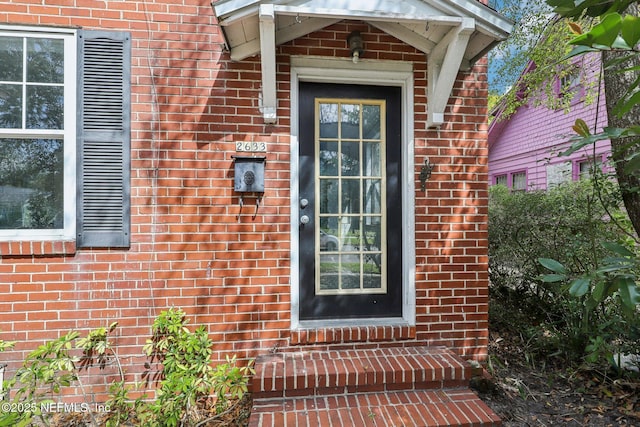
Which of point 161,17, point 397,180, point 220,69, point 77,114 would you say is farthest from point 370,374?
point 161,17

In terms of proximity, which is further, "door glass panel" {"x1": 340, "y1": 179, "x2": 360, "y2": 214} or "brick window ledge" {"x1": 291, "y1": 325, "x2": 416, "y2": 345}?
"door glass panel" {"x1": 340, "y1": 179, "x2": 360, "y2": 214}

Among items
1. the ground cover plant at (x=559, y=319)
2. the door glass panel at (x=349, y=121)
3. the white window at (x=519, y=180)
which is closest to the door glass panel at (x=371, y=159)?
the door glass panel at (x=349, y=121)

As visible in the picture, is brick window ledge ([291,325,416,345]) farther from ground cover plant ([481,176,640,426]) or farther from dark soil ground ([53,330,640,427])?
ground cover plant ([481,176,640,426])

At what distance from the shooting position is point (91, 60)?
256cm

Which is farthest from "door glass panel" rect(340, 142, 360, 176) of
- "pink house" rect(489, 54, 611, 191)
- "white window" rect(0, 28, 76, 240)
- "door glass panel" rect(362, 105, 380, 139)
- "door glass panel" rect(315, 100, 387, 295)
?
"pink house" rect(489, 54, 611, 191)

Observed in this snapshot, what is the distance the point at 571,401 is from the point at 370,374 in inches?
64.1

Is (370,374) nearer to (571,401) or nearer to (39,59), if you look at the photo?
(571,401)

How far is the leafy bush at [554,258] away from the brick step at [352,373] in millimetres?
1262

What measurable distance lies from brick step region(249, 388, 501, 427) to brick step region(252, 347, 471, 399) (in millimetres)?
50

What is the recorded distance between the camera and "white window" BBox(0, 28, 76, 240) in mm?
2523

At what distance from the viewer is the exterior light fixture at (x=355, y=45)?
8.82ft

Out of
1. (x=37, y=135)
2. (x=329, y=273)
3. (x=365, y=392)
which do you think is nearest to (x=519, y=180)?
(x=329, y=273)

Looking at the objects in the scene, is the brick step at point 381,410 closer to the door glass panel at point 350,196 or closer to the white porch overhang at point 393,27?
the door glass panel at point 350,196

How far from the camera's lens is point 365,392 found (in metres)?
2.42
